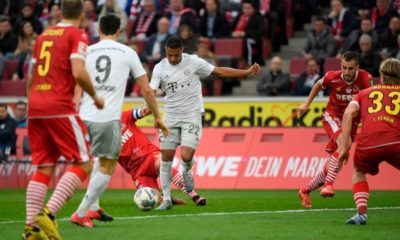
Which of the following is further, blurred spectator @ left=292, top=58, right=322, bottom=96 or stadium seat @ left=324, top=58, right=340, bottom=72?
A: stadium seat @ left=324, top=58, right=340, bottom=72

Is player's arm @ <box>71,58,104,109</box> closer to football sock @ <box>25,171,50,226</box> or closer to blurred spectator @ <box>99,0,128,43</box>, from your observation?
football sock @ <box>25,171,50,226</box>

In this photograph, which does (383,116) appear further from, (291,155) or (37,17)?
(37,17)

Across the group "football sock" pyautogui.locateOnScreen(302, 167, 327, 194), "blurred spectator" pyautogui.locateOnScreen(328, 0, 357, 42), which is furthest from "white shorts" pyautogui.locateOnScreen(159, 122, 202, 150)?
"blurred spectator" pyautogui.locateOnScreen(328, 0, 357, 42)

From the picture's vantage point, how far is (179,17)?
27172 millimetres

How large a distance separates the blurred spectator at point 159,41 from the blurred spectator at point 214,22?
956 mm

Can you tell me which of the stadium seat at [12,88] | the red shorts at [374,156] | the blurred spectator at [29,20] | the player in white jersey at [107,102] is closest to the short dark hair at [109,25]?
the player in white jersey at [107,102]

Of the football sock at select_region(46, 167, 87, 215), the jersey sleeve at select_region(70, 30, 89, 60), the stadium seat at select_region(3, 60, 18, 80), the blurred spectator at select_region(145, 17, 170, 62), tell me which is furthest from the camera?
the stadium seat at select_region(3, 60, 18, 80)

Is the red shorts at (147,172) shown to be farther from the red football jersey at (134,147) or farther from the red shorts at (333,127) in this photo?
the red shorts at (333,127)

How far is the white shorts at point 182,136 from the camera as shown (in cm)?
1617

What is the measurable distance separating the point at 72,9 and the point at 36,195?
1956 mm

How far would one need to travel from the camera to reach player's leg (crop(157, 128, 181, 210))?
627 inches

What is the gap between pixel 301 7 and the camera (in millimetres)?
27828

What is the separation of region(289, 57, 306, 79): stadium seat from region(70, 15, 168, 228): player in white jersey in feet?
42.0

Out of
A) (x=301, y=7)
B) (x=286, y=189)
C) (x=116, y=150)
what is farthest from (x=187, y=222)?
(x=301, y=7)
